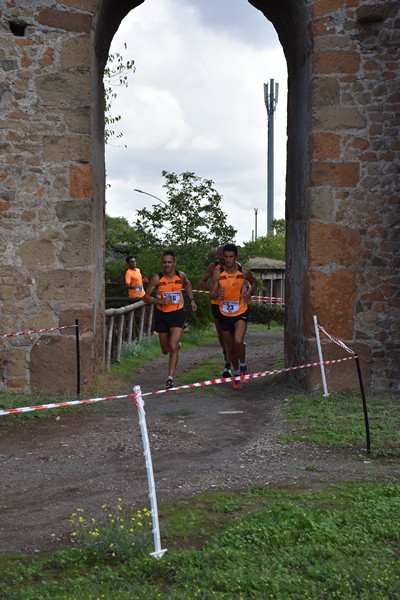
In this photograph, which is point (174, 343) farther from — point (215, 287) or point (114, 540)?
point (114, 540)

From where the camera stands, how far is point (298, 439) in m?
7.02

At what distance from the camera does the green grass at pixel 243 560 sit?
3730 millimetres

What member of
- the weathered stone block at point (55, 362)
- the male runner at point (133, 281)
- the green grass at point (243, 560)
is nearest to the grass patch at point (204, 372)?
the weathered stone block at point (55, 362)

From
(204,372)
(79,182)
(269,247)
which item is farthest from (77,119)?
(269,247)

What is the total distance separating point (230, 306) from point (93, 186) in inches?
82.8

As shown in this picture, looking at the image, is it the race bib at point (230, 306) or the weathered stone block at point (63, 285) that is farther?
the race bib at point (230, 306)

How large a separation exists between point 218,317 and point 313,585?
7.00 meters

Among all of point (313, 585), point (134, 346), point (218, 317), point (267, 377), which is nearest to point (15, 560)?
point (313, 585)

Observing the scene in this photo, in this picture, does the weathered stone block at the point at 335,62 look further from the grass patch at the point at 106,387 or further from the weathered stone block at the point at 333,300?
the grass patch at the point at 106,387

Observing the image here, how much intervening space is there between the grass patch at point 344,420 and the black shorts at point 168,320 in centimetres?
163

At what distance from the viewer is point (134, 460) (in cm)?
637

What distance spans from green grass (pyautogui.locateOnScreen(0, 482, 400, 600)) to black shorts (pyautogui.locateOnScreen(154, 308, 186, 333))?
512 centimetres

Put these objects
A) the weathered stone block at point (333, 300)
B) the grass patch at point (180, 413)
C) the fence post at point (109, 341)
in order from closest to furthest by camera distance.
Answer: the grass patch at point (180, 413) → the weathered stone block at point (333, 300) → the fence post at point (109, 341)

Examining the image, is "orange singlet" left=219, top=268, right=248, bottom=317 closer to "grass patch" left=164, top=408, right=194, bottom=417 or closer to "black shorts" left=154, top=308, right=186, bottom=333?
"black shorts" left=154, top=308, right=186, bottom=333
